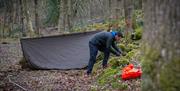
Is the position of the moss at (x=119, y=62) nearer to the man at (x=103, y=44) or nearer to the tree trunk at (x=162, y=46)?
the man at (x=103, y=44)

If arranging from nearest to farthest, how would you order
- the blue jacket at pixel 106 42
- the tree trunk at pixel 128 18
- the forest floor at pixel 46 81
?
the forest floor at pixel 46 81, the blue jacket at pixel 106 42, the tree trunk at pixel 128 18

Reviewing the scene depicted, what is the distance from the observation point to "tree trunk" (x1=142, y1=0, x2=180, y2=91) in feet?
15.1

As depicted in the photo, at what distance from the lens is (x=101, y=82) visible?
10297 millimetres

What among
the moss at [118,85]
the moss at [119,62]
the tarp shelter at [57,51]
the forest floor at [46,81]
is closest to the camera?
the moss at [118,85]

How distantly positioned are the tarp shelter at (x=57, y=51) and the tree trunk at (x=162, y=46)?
31.2ft

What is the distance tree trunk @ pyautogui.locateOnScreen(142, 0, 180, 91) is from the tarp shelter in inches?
374

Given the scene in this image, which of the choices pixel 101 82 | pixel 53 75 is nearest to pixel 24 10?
pixel 53 75

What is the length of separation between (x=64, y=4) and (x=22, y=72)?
8.58m

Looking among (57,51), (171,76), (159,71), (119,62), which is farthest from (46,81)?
(171,76)

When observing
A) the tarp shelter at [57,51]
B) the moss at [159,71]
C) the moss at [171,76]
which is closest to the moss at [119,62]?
the tarp shelter at [57,51]

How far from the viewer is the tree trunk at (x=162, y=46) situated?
181 inches

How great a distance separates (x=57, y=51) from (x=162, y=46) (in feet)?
34.2

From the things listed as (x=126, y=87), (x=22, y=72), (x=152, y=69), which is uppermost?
(x=152, y=69)

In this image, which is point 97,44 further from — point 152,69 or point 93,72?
point 152,69
